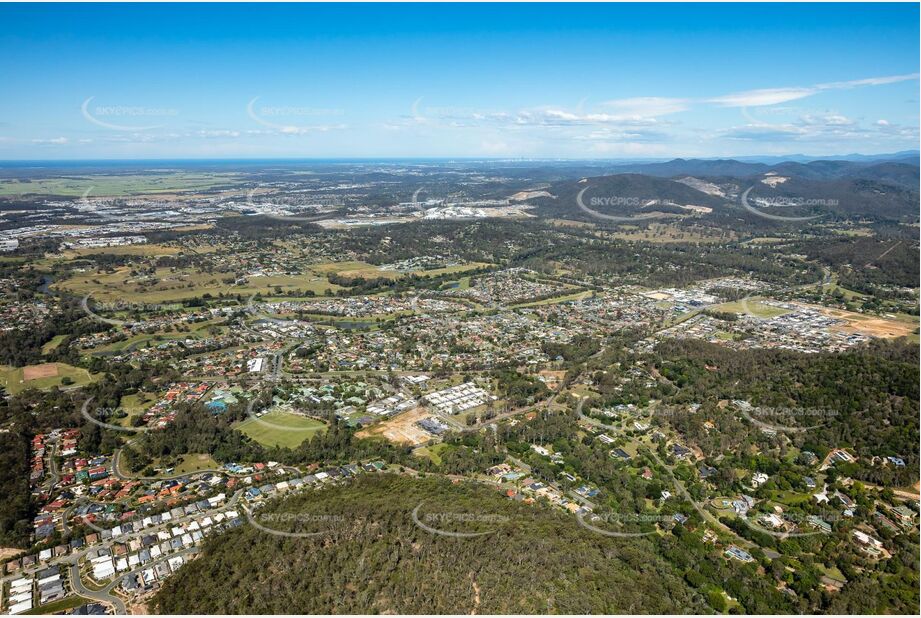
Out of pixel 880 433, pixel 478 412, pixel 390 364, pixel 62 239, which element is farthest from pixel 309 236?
pixel 880 433

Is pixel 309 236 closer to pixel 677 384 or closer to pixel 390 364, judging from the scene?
pixel 390 364

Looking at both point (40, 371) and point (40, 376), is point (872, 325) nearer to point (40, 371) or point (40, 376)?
point (40, 376)

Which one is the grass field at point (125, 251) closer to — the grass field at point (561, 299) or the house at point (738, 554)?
the grass field at point (561, 299)

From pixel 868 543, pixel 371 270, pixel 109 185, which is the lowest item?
pixel 868 543

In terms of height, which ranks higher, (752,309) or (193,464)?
(752,309)

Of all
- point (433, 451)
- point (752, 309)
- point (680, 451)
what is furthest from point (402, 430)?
point (752, 309)

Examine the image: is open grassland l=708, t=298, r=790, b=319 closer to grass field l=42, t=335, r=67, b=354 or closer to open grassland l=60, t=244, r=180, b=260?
grass field l=42, t=335, r=67, b=354
